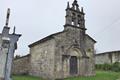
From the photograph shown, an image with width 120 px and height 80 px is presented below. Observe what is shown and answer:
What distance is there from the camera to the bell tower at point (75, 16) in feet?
76.6

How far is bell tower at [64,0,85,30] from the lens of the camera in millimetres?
23344

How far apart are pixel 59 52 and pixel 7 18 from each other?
9.52m

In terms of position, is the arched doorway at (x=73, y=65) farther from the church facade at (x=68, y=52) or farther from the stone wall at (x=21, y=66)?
the stone wall at (x=21, y=66)

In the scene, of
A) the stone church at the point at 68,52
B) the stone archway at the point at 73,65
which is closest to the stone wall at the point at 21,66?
the stone church at the point at 68,52

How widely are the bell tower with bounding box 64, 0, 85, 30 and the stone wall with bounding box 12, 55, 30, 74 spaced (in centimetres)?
887

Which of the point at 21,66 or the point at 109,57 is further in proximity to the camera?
the point at 109,57

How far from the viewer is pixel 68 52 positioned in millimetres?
22516

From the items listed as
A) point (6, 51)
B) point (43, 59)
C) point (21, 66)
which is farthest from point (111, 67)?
point (6, 51)

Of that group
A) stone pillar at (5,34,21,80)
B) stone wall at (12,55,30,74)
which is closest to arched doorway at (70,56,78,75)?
stone wall at (12,55,30,74)

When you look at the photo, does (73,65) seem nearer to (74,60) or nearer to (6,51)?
(74,60)

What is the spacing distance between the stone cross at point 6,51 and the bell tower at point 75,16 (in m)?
10.7

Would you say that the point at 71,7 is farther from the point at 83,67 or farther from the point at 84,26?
the point at 83,67

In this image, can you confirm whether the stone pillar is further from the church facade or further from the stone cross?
the church facade

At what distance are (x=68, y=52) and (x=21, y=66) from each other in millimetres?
8768
